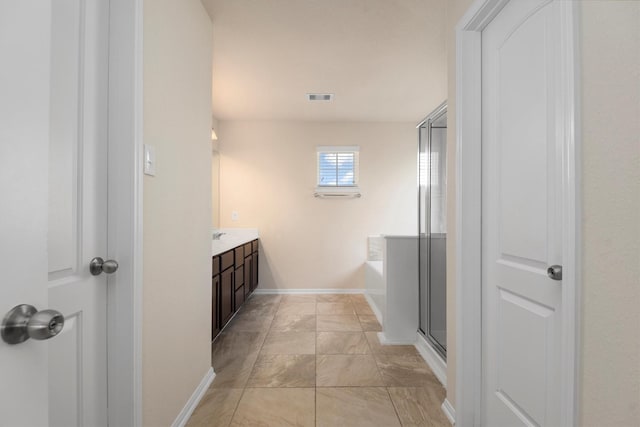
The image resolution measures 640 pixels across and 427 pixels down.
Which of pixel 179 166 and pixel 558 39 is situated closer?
pixel 558 39

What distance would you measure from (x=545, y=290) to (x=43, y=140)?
1.46 m

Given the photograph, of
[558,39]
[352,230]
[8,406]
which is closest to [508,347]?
[558,39]

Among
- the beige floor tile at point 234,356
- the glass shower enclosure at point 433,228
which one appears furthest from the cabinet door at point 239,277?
the glass shower enclosure at point 433,228

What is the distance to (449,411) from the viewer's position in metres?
1.70

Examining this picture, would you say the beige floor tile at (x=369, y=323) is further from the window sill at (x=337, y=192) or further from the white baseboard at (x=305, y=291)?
the window sill at (x=337, y=192)

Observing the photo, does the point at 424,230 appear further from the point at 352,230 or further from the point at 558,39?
the point at 352,230

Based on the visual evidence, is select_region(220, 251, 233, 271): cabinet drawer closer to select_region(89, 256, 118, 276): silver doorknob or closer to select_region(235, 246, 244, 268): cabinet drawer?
select_region(235, 246, 244, 268): cabinet drawer

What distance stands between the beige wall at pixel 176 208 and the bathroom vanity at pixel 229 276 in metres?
0.41

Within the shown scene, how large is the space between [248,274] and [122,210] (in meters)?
2.64

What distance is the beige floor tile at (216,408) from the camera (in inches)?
65.6

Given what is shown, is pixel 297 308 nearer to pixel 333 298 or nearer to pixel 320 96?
pixel 333 298

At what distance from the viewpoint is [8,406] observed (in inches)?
19.0

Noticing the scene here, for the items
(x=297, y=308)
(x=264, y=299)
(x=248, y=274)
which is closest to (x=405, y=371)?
(x=297, y=308)

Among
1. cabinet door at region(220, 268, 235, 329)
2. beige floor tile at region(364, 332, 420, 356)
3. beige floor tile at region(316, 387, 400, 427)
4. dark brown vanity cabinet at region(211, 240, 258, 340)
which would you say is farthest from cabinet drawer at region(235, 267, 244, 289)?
beige floor tile at region(316, 387, 400, 427)
